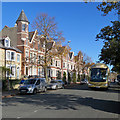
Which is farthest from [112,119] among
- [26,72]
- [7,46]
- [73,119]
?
[26,72]

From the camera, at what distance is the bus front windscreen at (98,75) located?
24719 millimetres

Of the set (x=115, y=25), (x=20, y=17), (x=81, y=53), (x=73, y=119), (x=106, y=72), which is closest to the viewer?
(x=73, y=119)

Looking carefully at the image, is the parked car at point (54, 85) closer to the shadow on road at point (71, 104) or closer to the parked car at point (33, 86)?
the parked car at point (33, 86)

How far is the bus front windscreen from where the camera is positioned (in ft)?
81.1

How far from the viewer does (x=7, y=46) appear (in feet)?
118

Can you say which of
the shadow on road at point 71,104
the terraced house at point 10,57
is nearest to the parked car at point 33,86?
the shadow on road at point 71,104

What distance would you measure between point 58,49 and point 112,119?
935 inches

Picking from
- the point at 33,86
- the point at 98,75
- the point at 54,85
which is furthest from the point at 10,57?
the point at 98,75

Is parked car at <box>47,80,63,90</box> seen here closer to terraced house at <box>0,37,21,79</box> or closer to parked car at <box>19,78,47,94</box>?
parked car at <box>19,78,47,94</box>

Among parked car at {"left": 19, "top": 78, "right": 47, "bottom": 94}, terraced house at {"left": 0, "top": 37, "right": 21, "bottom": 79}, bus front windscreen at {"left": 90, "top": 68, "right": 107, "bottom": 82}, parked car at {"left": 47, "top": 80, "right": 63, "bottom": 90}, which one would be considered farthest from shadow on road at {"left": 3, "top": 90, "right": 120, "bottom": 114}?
terraced house at {"left": 0, "top": 37, "right": 21, "bottom": 79}

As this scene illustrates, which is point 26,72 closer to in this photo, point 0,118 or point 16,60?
point 16,60

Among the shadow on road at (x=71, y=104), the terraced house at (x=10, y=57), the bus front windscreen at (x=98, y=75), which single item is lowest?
the shadow on road at (x=71, y=104)

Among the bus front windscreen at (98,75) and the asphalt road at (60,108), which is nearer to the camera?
the asphalt road at (60,108)

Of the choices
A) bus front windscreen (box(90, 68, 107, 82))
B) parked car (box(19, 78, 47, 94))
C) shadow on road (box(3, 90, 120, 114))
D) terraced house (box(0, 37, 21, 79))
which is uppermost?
terraced house (box(0, 37, 21, 79))
